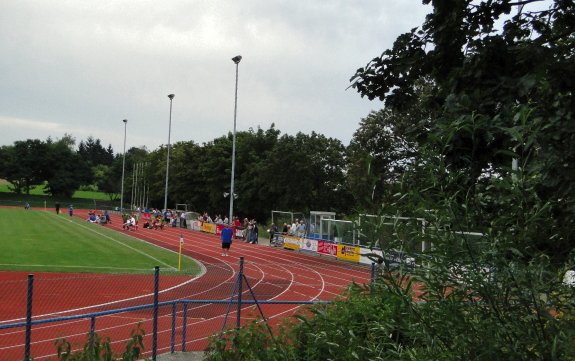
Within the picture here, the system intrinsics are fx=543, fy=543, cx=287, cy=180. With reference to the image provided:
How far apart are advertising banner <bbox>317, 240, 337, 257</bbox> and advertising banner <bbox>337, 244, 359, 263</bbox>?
1.47 ft

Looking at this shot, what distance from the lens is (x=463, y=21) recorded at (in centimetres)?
658

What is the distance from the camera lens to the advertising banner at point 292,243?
34.8m

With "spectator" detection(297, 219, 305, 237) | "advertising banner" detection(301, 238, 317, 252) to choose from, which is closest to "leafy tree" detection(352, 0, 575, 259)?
"advertising banner" detection(301, 238, 317, 252)

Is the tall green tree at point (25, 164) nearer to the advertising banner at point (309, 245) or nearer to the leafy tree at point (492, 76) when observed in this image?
the advertising banner at point (309, 245)

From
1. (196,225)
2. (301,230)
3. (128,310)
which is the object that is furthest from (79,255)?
(196,225)

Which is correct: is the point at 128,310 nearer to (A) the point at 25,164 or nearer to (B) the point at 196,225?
(B) the point at 196,225

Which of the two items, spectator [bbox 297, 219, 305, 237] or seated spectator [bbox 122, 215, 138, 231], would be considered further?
seated spectator [bbox 122, 215, 138, 231]

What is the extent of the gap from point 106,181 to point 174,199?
61960mm

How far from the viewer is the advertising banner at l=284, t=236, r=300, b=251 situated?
114 ft

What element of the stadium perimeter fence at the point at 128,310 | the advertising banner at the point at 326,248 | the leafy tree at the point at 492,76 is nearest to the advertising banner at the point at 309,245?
the advertising banner at the point at 326,248

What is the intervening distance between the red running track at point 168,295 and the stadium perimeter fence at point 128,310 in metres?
0.02

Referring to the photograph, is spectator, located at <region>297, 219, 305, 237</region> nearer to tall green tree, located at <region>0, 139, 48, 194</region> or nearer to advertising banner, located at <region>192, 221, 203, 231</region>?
advertising banner, located at <region>192, 221, 203, 231</region>

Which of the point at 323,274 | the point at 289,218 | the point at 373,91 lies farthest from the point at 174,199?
the point at 373,91

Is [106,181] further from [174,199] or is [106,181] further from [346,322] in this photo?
[346,322]
